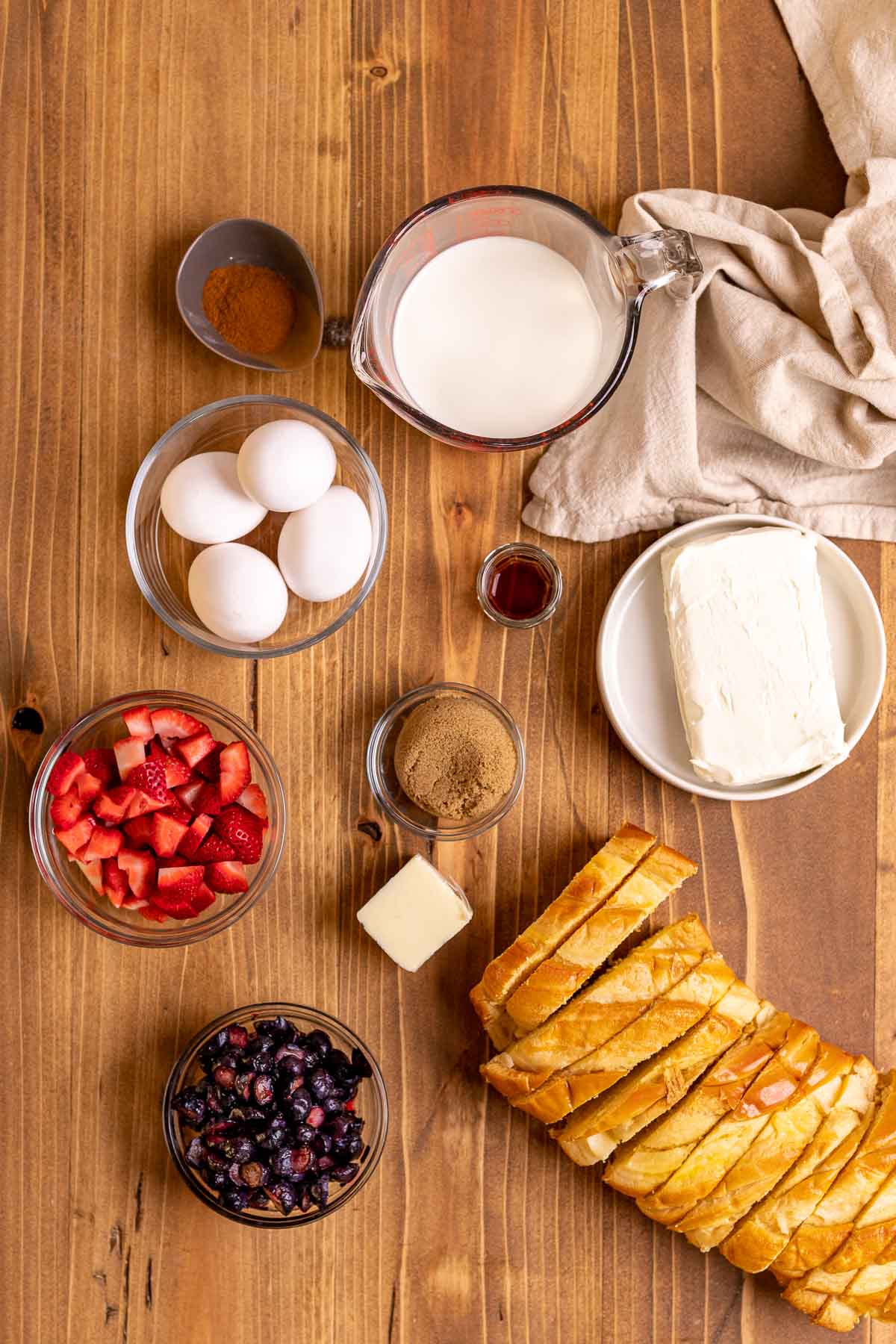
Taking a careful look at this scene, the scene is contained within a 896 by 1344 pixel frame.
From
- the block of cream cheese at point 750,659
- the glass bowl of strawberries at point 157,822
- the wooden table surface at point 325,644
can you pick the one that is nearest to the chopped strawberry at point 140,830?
the glass bowl of strawberries at point 157,822

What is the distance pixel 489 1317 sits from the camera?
157 cm

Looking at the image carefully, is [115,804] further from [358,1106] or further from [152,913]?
[358,1106]

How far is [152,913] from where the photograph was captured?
1478 millimetres

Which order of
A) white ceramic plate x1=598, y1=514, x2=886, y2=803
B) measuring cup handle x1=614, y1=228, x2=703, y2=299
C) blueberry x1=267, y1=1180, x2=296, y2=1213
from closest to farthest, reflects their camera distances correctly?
measuring cup handle x1=614, y1=228, x2=703, y2=299 → blueberry x1=267, y1=1180, x2=296, y2=1213 → white ceramic plate x1=598, y1=514, x2=886, y2=803

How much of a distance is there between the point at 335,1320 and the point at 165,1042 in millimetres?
493

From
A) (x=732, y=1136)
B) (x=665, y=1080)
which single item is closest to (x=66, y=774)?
(x=665, y=1080)

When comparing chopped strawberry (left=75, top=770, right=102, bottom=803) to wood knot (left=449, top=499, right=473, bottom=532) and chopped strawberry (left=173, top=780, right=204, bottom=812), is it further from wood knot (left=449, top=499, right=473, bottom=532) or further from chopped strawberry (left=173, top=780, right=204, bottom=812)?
wood knot (left=449, top=499, right=473, bottom=532)

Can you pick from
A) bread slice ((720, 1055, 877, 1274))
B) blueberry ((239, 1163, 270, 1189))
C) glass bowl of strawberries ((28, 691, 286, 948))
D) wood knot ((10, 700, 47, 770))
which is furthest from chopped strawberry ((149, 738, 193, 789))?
bread slice ((720, 1055, 877, 1274))

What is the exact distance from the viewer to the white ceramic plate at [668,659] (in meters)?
1.53

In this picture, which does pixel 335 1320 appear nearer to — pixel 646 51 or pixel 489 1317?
pixel 489 1317

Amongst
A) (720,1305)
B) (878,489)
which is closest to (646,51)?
(878,489)

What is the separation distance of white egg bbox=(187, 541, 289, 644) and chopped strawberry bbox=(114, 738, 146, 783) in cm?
20

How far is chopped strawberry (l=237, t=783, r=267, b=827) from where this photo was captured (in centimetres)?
149

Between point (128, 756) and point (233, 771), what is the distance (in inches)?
5.8
